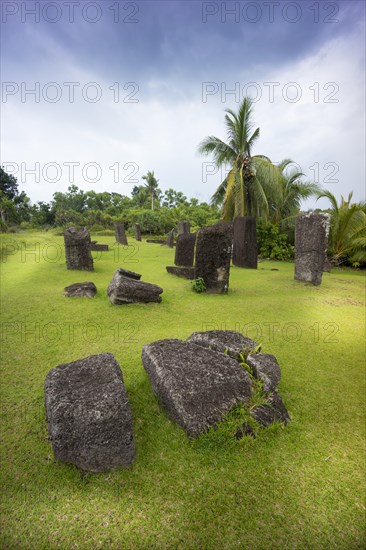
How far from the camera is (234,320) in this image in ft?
17.2

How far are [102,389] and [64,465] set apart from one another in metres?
0.56

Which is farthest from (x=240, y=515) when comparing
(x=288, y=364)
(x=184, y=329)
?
(x=184, y=329)

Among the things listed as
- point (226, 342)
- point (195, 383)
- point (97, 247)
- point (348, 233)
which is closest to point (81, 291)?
point (226, 342)

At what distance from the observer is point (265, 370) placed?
2.89 m

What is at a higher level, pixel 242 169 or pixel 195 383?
pixel 242 169

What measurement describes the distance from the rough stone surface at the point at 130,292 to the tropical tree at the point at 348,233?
11328 mm

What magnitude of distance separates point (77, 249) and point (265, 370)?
25.4 ft

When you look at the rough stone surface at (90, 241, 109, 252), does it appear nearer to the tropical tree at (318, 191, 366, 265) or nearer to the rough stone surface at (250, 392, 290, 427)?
the tropical tree at (318, 191, 366, 265)

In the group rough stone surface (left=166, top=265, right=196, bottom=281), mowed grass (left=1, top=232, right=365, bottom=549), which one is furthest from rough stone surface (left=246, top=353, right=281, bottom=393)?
rough stone surface (left=166, top=265, right=196, bottom=281)

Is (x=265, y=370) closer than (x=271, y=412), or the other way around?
(x=271, y=412)

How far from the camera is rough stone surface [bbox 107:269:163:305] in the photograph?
568cm

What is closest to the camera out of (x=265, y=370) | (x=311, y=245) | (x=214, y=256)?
(x=265, y=370)

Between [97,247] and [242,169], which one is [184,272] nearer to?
[97,247]

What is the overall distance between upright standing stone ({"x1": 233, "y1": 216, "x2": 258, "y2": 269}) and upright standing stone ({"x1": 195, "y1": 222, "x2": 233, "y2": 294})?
15.7 feet
